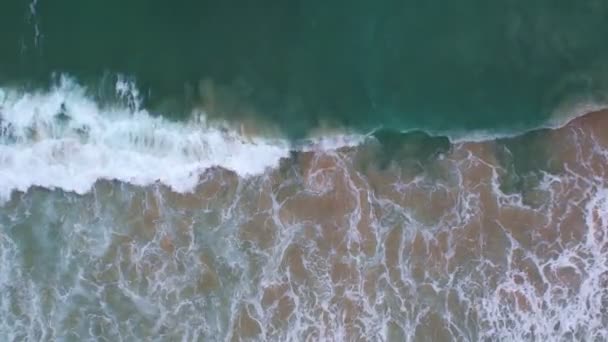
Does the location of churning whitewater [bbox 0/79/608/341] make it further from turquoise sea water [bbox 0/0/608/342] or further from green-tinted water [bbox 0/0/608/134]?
green-tinted water [bbox 0/0/608/134]

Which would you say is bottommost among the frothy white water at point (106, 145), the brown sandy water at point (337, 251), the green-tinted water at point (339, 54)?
the brown sandy water at point (337, 251)

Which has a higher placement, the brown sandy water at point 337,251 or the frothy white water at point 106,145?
the frothy white water at point 106,145

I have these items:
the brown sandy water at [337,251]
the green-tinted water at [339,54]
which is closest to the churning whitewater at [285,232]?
the brown sandy water at [337,251]

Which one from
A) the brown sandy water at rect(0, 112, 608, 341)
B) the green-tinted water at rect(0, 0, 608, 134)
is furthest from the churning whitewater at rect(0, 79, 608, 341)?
the green-tinted water at rect(0, 0, 608, 134)

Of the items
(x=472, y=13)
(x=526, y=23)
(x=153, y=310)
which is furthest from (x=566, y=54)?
(x=153, y=310)

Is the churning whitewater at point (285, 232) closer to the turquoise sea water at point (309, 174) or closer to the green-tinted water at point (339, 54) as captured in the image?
the turquoise sea water at point (309, 174)

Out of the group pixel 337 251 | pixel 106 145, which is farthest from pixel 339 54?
pixel 106 145
